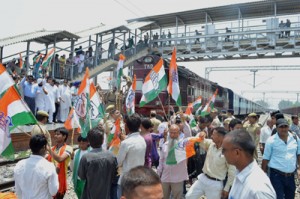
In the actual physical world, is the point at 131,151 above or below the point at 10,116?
below

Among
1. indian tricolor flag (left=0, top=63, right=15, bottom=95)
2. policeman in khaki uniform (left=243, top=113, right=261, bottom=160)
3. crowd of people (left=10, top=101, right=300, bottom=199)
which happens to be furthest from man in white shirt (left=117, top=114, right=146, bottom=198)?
policeman in khaki uniform (left=243, top=113, right=261, bottom=160)

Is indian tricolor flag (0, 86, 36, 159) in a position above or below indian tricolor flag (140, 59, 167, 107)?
below

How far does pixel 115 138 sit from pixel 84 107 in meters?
0.83

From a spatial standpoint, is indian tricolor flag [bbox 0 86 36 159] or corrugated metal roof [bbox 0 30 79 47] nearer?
indian tricolor flag [bbox 0 86 36 159]

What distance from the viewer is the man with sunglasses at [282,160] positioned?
4.59 meters

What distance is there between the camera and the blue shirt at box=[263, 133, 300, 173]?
4.58 metres

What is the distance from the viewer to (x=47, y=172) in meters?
3.19

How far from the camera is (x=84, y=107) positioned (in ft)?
18.0

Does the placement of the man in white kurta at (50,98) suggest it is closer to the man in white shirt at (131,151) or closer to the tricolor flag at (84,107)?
the tricolor flag at (84,107)

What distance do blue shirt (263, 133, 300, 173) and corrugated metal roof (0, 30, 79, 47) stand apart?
10.4 metres

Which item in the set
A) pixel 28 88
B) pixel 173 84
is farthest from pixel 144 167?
pixel 28 88

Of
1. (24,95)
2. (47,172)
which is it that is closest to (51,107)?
(24,95)

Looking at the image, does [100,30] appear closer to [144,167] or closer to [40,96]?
[40,96]

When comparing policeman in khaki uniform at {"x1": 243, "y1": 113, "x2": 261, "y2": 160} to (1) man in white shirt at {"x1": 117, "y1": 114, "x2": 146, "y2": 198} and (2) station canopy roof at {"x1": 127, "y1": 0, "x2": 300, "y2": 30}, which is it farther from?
(2) station canopy roof at {"x1": 127, "y1": 0, "x2": 300, "y2": 30}
